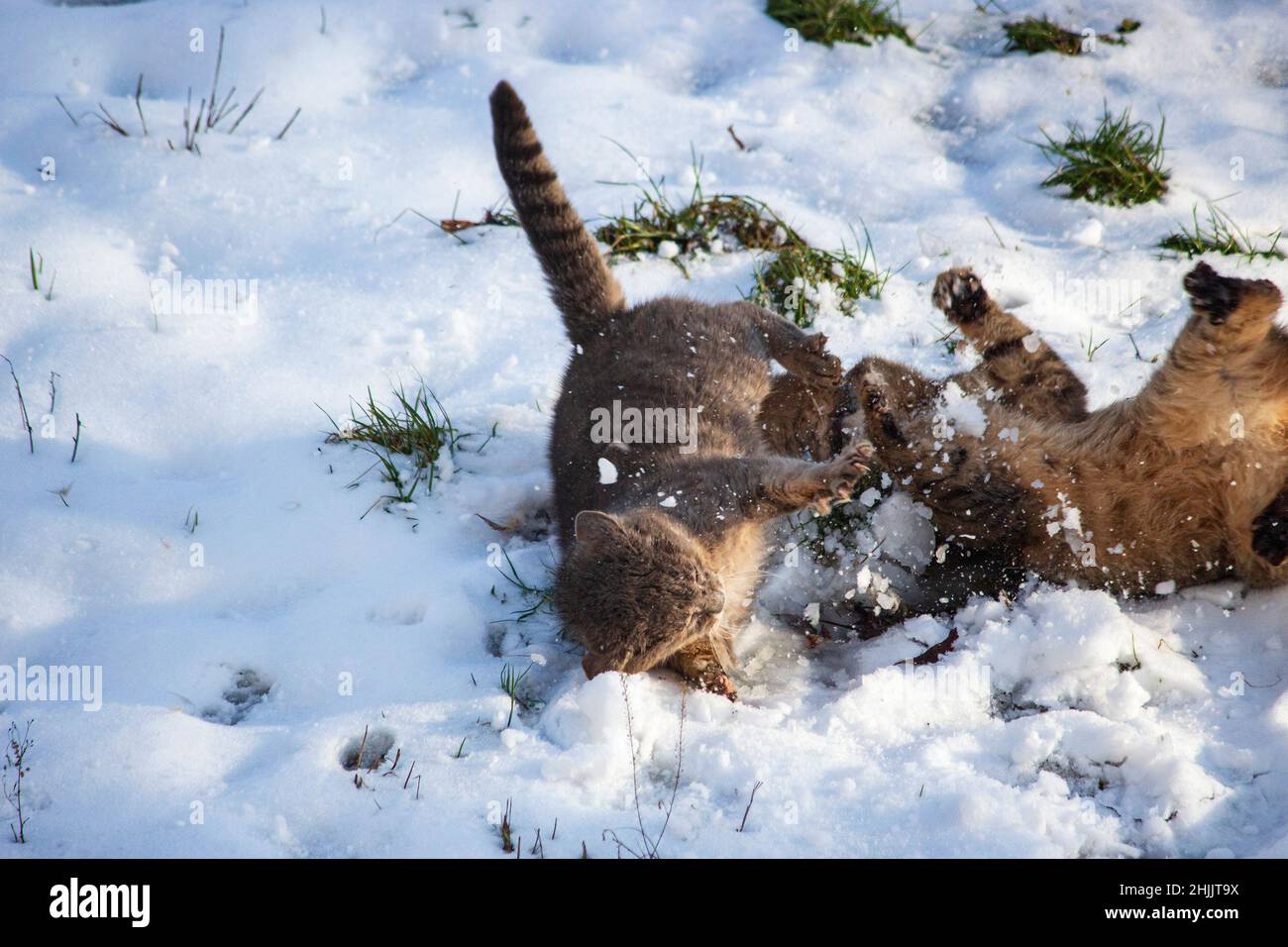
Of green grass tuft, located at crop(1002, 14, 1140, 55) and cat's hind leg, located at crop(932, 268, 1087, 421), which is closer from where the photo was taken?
cat's hind leg, located at crop(932, 268, 1087, 421)

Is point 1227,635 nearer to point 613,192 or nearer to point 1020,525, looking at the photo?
point 1020,525

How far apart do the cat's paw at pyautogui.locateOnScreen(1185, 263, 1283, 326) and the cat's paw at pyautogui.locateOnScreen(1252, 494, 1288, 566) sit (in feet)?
2.33

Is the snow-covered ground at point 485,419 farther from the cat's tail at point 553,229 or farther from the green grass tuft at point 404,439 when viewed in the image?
→ the cat's tail at point 553,229

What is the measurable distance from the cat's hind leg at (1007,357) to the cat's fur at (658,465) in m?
0.61

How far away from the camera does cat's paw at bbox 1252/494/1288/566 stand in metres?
3.66

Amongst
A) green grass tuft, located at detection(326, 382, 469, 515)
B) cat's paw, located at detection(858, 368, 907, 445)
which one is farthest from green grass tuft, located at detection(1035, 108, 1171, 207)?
green grass tuft, located at detection(326, 382, 469, 515)

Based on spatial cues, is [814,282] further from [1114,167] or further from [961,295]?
[1114,167]

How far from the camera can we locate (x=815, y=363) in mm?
4660

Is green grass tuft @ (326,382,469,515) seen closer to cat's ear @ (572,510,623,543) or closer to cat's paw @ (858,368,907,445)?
cat's ear @ (572,510,623,543)

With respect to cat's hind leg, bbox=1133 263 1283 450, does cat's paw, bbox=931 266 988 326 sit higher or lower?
lower

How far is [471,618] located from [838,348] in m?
2.34

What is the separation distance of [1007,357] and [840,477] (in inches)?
52.4

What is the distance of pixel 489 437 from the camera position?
16.2ft

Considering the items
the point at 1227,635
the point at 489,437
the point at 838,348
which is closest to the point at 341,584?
the point at 489,437
